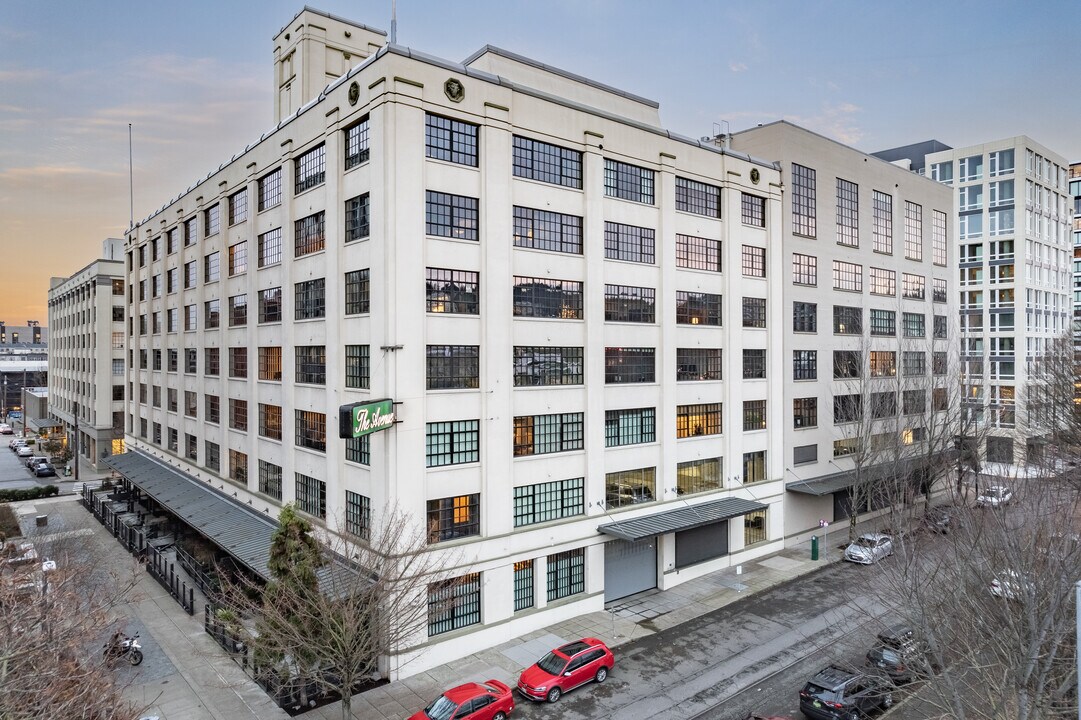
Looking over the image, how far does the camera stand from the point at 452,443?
86.8 ft

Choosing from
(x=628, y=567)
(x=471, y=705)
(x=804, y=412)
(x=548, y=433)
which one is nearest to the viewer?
(x=471, y=705)

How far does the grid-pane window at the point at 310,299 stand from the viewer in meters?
29.7

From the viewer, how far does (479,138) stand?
2769 centimetres

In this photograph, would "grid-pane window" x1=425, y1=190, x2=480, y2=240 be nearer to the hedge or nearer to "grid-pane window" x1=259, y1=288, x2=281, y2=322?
"grid-pane window" x1=259, y1=288, x2=281, y2=322

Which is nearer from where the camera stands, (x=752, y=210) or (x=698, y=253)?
(x=698, y=253)

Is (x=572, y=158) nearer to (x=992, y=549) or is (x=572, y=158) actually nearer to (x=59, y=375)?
(x=992, y=549)

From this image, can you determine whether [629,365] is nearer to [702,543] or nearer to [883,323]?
[702,543]

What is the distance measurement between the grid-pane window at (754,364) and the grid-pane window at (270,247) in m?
27.6

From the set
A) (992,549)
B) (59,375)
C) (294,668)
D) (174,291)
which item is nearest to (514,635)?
(294,668)

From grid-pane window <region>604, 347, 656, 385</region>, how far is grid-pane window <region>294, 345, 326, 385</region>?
13690 millimetres

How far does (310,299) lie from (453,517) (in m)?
12.8

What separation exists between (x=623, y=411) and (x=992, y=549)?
57.5ft

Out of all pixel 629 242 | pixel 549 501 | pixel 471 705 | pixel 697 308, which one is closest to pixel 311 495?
pixel 549 501

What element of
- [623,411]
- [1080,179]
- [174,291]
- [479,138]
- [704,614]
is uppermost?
[1080,179]
